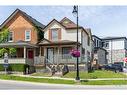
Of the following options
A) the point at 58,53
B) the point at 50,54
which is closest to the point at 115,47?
the point at 50,54

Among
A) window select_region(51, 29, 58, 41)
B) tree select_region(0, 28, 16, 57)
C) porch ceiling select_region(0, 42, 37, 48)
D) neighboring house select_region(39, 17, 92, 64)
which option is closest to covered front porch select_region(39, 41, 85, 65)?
neighboring house select_region(39, 17, 92, 64)

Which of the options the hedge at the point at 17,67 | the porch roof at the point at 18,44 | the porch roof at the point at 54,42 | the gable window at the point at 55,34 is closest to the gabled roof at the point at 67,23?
the gable window at the point at 55,34

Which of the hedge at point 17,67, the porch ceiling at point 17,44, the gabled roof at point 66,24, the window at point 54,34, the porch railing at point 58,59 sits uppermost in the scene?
the gabled roof at point 66,24

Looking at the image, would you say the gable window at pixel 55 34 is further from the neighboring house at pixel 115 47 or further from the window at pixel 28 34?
the neighboring house at pixel 115 47

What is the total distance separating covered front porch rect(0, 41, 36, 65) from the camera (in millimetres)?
41188

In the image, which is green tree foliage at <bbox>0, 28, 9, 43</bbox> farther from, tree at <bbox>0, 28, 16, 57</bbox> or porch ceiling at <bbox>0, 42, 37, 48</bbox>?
porch ceiling at <bbox>0, 42, 37, 48</bbox>

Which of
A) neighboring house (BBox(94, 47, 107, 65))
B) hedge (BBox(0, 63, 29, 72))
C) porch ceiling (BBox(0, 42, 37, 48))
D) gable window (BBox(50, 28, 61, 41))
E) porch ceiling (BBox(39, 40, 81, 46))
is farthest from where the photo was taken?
neighboring house (BBox(94, 47, 107, 65))

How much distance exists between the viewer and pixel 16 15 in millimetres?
45750

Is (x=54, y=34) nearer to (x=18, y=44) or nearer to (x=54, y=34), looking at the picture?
(x=54, y=34)

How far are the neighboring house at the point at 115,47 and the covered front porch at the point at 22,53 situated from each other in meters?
22.3

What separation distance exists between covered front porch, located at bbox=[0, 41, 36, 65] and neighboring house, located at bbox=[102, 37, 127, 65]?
22.3 m

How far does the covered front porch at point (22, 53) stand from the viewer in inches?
1622

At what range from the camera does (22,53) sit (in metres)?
45.2

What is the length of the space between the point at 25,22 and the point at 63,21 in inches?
212
